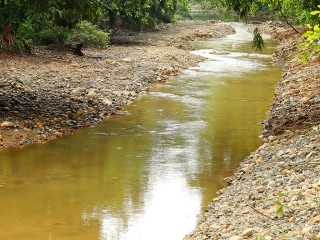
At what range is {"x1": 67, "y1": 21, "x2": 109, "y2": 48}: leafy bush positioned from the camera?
2822 centimetres

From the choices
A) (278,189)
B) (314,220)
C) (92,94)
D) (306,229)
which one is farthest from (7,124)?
(306,229)

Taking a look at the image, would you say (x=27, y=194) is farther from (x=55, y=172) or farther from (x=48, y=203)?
(x=55, y=172)

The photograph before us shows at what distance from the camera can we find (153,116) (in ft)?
57.2

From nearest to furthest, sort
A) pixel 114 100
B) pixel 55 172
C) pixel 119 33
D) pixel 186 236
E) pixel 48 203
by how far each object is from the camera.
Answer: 1. pixel 186 236
2. pixel 48 203
3. pixel 55 172
4. pixel 114 100
5. pixel 119 33

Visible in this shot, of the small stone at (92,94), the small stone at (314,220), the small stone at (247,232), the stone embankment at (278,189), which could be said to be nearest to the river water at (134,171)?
the stone embankment at (278,189)

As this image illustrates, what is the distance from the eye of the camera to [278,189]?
9125 mm

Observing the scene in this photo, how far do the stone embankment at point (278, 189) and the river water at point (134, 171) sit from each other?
1.61ft

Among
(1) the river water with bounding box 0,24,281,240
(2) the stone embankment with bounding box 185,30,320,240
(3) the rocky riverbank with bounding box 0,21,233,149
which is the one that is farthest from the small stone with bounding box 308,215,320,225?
(3) the rocky riverbank with bounding box 0,21,233,149

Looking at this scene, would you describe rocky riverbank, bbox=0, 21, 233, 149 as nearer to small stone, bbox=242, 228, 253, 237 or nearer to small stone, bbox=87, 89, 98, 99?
small stone, bbox=87, 89, 98, 99

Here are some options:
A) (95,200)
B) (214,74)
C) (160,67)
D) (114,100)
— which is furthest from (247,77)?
(95,200)

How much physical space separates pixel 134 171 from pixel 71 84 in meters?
8.53

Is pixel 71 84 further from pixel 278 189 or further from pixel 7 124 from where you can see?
pixel 278 189

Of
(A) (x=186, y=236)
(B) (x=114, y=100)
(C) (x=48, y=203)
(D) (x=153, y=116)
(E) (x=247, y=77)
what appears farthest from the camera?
(E) (x=247, y=77)

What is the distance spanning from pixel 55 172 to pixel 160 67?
1508 centimetres
